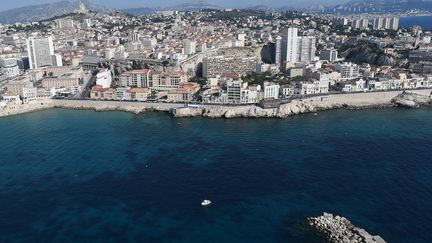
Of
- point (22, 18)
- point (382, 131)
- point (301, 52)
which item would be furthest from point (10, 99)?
point (22, 18)

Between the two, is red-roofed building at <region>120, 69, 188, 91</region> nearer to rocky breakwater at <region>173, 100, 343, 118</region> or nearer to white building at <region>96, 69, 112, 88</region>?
white building at <region>96, 69, 112, 88</region>

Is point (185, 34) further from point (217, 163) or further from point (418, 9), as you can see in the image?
point (418, 9)

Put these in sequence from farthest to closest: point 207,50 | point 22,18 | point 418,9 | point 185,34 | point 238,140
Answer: point 418,9
point 22,18
point 185,34
point 207,50
point 238,140

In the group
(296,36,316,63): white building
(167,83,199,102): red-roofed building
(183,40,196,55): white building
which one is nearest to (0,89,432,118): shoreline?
(167,83,199,102): red-roofed building

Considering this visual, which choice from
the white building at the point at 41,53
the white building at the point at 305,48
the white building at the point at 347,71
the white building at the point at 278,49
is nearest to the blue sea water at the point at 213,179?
the white building at the point at 347,71

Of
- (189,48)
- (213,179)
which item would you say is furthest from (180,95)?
(189,48)
